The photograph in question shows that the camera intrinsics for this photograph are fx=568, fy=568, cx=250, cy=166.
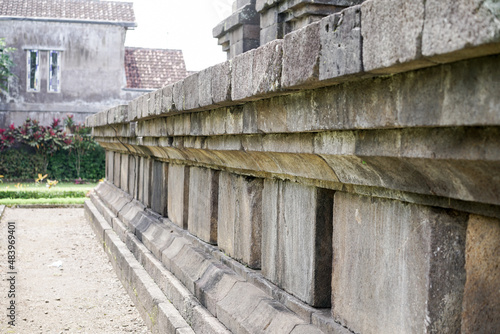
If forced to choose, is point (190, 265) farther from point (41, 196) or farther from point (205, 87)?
point (41, 196)

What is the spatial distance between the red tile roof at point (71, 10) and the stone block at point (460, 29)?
23771 millimetres

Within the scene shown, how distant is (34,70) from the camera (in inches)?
Answer: 933

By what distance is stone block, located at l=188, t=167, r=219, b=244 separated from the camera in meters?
4.00

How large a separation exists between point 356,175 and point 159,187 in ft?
12.8

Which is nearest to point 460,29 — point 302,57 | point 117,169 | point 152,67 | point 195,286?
point 302,57

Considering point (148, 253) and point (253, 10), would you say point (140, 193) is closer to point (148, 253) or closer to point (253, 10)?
point (148, 253)

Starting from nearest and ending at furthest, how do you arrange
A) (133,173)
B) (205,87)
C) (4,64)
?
1. (205,87)
2. (133,173)
3. (4,64)

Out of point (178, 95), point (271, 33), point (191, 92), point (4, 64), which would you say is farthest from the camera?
point (4, 64)

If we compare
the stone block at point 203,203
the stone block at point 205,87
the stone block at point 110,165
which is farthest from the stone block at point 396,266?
the stone block at point 110,165

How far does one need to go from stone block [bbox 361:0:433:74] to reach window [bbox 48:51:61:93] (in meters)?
23.6

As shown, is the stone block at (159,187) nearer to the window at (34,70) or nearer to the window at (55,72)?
the window at (55,72)

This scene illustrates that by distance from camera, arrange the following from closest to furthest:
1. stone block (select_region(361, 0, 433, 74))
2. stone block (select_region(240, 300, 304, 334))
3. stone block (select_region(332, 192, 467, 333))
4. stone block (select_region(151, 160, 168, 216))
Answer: stone block (select_region(361, 0, 433, 74))
stone block (select_region(332, 192, 467, 333))
stone block (select_region(240, 300, 304, 334))
stone block (select_region(151, 160, 168, 216))

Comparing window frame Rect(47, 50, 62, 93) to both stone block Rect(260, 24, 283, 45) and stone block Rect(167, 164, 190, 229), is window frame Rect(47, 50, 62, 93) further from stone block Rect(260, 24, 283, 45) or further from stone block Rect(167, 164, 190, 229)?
stone block Rect(167, 164, 190, 229)

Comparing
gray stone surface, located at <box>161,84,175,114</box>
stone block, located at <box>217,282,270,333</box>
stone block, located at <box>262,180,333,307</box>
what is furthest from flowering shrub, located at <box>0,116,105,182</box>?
stone block, located at <box>262,180,333,307</box>
